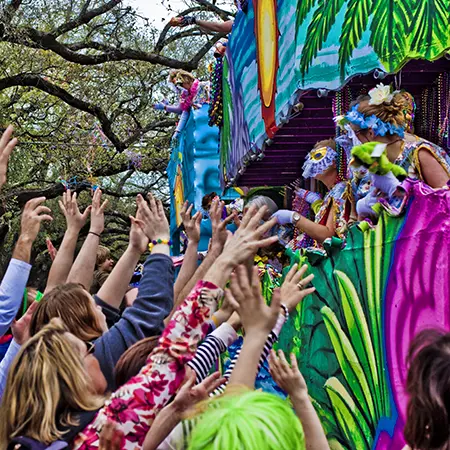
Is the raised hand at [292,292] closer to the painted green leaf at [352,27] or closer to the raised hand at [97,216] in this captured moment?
the painted green leaf at [352,27]

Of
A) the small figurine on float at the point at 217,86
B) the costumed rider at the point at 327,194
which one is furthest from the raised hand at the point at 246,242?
the small figurine on float at the point at 217,86

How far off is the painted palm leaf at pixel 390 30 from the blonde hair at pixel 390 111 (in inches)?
18.8

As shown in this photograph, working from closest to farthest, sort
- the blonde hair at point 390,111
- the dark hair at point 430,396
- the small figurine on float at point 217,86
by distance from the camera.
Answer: the dark hair at point 430,396 → the blonde hair at point 390,111 → the small figurine on float at point 217,86

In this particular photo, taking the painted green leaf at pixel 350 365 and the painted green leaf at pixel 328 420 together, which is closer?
the painted green leaf at pixel 350 365

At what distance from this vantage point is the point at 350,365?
11.5 ft

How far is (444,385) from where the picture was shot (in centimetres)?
166

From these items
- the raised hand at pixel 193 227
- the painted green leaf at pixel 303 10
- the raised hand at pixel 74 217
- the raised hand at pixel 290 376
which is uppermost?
the painted green leaf at pixel 303 10

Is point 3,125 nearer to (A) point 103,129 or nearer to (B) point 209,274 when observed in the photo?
(A) point 103,129

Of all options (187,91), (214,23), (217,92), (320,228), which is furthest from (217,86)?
(320,228)

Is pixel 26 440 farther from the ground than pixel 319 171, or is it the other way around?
pixel 319 171

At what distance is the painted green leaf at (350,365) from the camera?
330cm

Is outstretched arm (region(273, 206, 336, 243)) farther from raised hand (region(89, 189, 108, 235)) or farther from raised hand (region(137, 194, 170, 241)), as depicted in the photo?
raised hand (region(137, 194, 170, 241))

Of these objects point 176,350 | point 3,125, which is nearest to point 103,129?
point 3,125

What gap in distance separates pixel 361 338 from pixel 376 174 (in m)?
0.74
